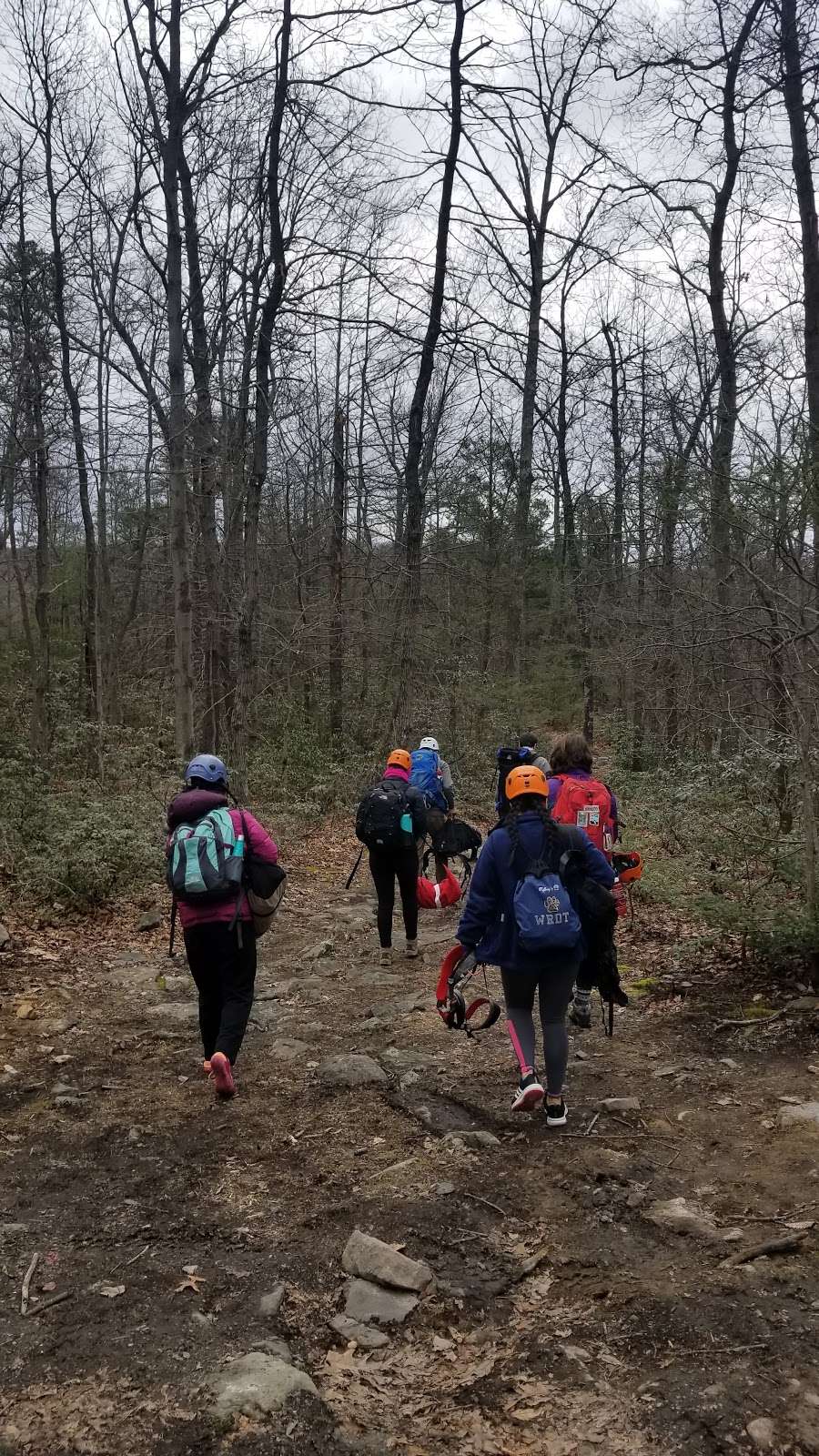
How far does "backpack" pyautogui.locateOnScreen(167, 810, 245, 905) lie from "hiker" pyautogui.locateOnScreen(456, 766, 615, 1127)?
129 centimetres

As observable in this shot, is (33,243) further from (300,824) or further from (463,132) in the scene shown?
(300,824)

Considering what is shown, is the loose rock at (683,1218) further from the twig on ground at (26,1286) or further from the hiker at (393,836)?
the hiker at (393,836)

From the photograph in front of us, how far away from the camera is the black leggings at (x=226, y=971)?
201 inches

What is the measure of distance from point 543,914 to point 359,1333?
6.66ft

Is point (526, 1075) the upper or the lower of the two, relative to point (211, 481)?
lower

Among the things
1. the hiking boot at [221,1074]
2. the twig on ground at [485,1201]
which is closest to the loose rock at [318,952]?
the hiking boot at [221,1074]

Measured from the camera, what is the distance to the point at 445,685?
1903 cm

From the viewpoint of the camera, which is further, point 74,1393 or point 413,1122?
point 413,1122

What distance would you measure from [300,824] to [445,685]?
5.36 meters

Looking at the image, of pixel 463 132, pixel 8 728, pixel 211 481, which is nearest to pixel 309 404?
pixel 463 132

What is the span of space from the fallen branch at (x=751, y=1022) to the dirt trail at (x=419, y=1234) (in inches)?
4.5

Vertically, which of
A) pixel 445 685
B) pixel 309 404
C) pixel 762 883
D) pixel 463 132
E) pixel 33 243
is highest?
pixel 463 132

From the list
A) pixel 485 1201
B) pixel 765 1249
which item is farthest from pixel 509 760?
pixel 765 1249

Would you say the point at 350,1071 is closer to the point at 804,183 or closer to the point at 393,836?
the point at 393,836
